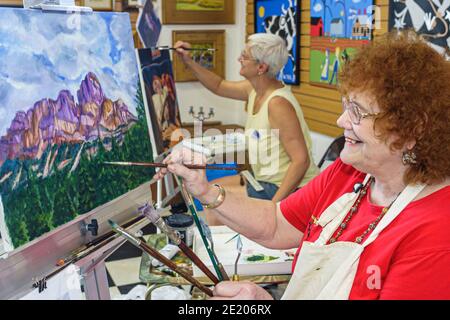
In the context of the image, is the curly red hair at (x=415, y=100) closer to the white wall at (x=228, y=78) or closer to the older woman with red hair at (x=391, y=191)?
the older woman with red hair at (x=391, y=191)

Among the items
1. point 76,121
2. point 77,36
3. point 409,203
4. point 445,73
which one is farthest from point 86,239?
point 445,73

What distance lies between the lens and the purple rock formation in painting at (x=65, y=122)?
4.07ft

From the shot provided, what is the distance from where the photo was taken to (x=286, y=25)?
170 inches

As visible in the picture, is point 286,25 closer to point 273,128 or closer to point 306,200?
point 273,128

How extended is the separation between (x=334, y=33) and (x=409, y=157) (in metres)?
2.57

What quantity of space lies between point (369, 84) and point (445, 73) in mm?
172

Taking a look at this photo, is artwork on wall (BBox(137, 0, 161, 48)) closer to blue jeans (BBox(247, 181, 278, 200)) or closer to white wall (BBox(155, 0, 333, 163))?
blue jeans (BBox(247, 181, 278, 200))

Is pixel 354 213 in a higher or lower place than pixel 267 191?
higher

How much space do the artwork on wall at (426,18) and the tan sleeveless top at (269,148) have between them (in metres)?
0.75

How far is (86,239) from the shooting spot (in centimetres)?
146

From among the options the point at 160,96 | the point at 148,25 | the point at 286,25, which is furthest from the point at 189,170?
the point at 286,25

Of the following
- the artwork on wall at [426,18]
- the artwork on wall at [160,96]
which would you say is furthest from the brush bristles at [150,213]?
the artwork on wall at [426,18]

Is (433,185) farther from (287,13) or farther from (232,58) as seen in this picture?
(232,58)

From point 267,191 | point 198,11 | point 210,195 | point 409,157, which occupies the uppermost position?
point 198,11
